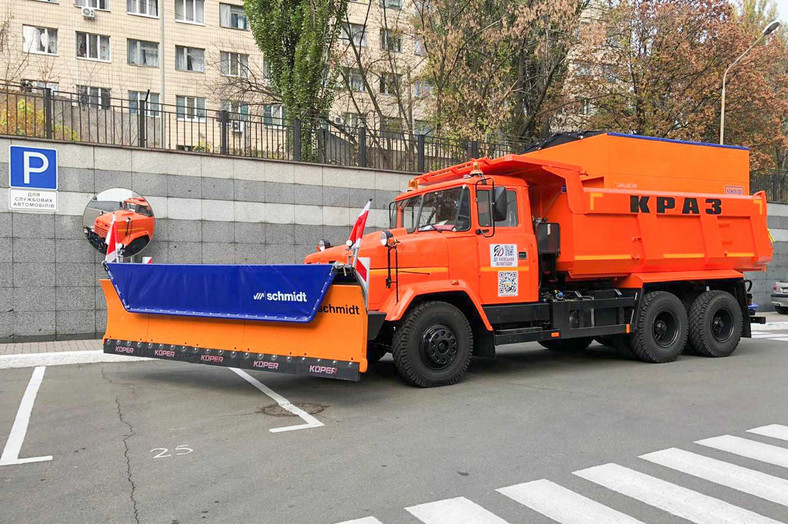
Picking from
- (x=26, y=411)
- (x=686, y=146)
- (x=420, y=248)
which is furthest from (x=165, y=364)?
(x=686, y=146)

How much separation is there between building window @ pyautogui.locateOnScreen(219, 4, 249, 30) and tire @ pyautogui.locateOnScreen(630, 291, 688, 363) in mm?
28375

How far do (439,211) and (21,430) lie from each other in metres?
5.37

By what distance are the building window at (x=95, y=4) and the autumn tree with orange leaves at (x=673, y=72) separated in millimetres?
22281

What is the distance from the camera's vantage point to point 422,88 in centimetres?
2072

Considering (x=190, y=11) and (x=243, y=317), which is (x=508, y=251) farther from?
(x=190, y=11)

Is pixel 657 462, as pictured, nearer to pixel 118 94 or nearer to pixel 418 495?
pixel 418 495

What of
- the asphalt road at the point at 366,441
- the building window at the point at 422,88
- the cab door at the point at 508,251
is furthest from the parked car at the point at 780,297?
the cab door at the point at 508,251

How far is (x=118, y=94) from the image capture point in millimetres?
29766

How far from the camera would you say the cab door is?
799 cm

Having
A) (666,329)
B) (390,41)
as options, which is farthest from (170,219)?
(390,41)

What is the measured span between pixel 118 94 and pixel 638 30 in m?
23.6

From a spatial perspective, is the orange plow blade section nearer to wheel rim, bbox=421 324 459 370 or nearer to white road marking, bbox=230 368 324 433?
white road marking, bbox=230 368 324 433

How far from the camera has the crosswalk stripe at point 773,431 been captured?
5564 mm

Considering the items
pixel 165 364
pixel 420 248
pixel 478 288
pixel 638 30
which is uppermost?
pixel 638 30
